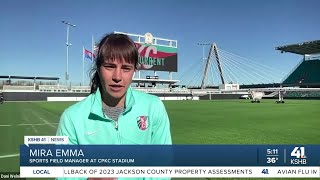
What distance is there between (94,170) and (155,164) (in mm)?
506

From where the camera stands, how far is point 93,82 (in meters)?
2.46

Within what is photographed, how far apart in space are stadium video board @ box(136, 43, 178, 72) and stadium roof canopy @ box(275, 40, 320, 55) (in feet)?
78.9

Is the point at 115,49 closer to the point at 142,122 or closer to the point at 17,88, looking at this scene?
the point at 142,122

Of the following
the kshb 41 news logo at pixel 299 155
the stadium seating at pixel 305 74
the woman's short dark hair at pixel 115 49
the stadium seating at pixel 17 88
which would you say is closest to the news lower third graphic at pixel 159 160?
the kshb 41 news logo at pixel 299 155

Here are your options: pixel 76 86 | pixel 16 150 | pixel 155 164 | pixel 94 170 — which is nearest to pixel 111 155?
pixel 94 170

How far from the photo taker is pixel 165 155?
2.66 m

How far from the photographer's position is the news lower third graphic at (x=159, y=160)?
264 centimetres

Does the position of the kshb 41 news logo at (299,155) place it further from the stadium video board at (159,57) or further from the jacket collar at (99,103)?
the stadium video board at (159,57)

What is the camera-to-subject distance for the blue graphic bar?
8.48ft

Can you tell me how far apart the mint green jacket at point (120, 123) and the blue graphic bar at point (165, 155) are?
0.39 feet

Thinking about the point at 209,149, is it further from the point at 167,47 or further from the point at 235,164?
the point at 167,47

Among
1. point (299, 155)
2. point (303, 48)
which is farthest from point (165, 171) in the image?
point (303, 48)

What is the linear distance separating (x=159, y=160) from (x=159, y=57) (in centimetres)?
5946

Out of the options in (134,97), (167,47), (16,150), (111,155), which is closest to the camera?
(134,97)
